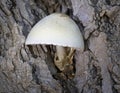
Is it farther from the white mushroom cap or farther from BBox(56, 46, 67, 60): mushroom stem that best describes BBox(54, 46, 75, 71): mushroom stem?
the white mushroom cap

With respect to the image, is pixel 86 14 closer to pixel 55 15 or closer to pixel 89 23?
pixel 89 23

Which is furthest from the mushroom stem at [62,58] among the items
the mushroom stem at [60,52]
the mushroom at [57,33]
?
the mushroom at [57,33]

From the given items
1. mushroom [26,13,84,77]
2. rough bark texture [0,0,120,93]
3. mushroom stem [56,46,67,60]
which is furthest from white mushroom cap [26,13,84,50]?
mushroom stem [56,46,67,60]

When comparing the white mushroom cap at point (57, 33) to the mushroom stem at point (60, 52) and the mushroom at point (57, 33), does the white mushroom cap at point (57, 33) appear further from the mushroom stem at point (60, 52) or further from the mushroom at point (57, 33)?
the mushroom stem at point (60, 52)

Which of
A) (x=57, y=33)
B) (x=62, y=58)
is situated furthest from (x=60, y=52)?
(x=57, y=33)

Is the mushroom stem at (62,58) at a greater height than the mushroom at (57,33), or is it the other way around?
the mushroom at (57,33)

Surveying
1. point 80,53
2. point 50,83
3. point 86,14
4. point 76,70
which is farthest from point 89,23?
point 50,83
